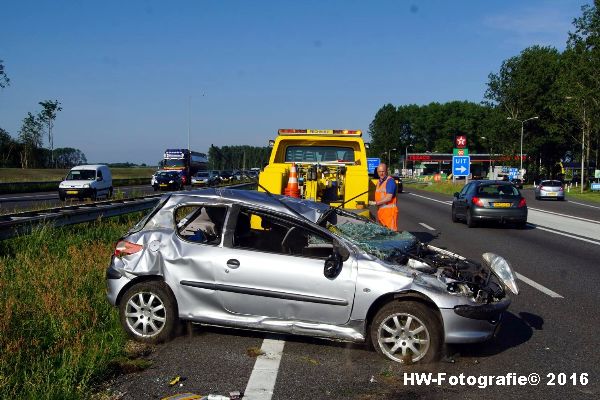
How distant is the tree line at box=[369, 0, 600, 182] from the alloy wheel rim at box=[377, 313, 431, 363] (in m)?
55.1

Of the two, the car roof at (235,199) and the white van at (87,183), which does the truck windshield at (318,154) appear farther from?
the white van at (87,183)

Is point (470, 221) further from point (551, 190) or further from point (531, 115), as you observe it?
point (531, 115)

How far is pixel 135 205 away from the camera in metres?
15.7

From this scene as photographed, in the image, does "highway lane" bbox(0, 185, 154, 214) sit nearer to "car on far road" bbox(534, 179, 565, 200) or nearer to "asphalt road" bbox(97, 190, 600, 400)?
"asphalt road" bbox(97, 190, 600, 400)

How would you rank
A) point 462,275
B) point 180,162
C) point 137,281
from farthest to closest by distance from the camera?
point 180,162 → point 137,281 → point 462,275

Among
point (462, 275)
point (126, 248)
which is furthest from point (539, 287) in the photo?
point (126, 248)

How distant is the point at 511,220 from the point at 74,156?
443 ft

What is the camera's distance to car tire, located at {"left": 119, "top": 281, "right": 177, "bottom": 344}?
6.00 metres

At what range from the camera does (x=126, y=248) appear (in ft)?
20.5

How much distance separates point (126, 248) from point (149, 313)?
690 mm

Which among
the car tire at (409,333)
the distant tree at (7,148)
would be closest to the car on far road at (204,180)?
the distant tree at (7,148)

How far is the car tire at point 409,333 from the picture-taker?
547cm

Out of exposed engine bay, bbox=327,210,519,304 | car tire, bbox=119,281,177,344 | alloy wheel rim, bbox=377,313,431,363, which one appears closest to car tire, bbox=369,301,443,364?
alloy wheel rim, bbox=377,313,431,363

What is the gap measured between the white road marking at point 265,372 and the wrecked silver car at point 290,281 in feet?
0.86
